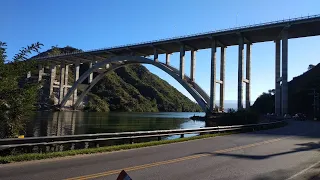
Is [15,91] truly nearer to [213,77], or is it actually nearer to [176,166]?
[176,166]

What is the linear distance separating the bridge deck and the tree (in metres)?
41.6

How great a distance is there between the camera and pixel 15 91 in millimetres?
9727

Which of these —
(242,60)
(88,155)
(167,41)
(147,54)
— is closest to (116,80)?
(147,54)

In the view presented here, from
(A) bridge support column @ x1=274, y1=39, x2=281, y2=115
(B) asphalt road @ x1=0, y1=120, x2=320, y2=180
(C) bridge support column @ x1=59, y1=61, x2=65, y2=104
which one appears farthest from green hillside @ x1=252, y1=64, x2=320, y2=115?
(C) bridge support column @ x1=59, y1=61, x2=65, y2=104

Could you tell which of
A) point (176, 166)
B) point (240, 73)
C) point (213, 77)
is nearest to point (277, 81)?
point (240, 73)

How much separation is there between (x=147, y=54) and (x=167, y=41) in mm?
14950

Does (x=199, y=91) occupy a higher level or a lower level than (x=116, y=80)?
lower

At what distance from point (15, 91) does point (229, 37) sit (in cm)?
5753

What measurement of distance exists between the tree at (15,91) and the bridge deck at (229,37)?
136 feet

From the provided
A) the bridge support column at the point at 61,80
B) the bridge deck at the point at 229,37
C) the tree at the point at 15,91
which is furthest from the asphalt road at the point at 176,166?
the bridge support column at the point at 61,80

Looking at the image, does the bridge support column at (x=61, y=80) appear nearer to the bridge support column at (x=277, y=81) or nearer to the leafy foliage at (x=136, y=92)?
the leafy foliage at (x=136, y=92)

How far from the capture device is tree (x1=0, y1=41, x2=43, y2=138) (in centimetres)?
955

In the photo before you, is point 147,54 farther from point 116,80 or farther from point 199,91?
point 116,80

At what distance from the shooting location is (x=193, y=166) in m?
9.77
